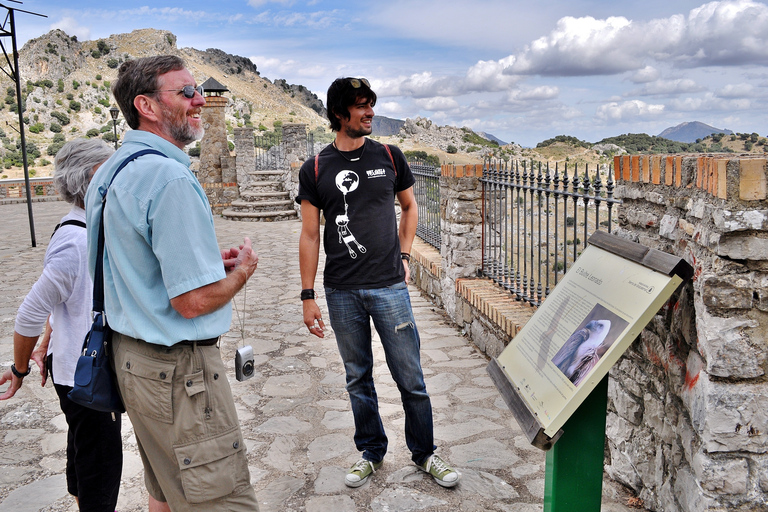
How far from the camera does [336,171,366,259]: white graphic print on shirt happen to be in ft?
9.50

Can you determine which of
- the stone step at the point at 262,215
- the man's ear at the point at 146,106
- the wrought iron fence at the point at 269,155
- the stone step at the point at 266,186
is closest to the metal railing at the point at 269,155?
the wrought iron fence at the point at 269,155

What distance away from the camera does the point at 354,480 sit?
117 inches

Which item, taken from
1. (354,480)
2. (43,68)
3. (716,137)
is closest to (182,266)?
(354,480)

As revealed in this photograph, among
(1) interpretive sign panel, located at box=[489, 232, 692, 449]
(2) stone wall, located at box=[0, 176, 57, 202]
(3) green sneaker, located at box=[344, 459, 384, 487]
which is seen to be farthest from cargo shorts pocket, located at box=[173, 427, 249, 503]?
(2) stone wall, located at box=[0, 176, 57, 202]

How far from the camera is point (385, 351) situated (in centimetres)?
295

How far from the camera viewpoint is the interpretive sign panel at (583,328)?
6.26 ft

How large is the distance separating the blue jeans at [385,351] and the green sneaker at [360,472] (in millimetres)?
150

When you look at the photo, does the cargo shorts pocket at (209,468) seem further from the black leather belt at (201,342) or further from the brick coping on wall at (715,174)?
the brick coping on wall at (715,174)

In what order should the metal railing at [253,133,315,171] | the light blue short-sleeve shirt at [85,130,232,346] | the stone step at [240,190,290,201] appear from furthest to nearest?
the metal railing at [253,133,315,171]
the stone step at [240,190,290,201]
the light blue short-sleeve shirt at [85,130,232,346]

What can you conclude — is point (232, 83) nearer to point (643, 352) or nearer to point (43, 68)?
point (43, 68)

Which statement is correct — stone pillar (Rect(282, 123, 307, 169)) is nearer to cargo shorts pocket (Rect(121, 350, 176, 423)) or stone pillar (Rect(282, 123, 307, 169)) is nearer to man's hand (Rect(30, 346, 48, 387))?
man's hand (Rect(30, 346, 48, 387))

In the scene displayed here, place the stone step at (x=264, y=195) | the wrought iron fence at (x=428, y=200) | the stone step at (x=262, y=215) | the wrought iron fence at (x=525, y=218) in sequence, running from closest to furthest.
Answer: the wrought iron fence at (x=525, y=218) < the wrought iron fence at (x=428, y=200) < the stone step at (x=262, y=215) < the stone step at (x=264, y=195)

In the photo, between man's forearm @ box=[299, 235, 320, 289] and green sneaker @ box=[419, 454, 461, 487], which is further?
man's forearm @ box=[299, 235, 320, 289]

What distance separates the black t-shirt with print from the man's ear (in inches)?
45.3
